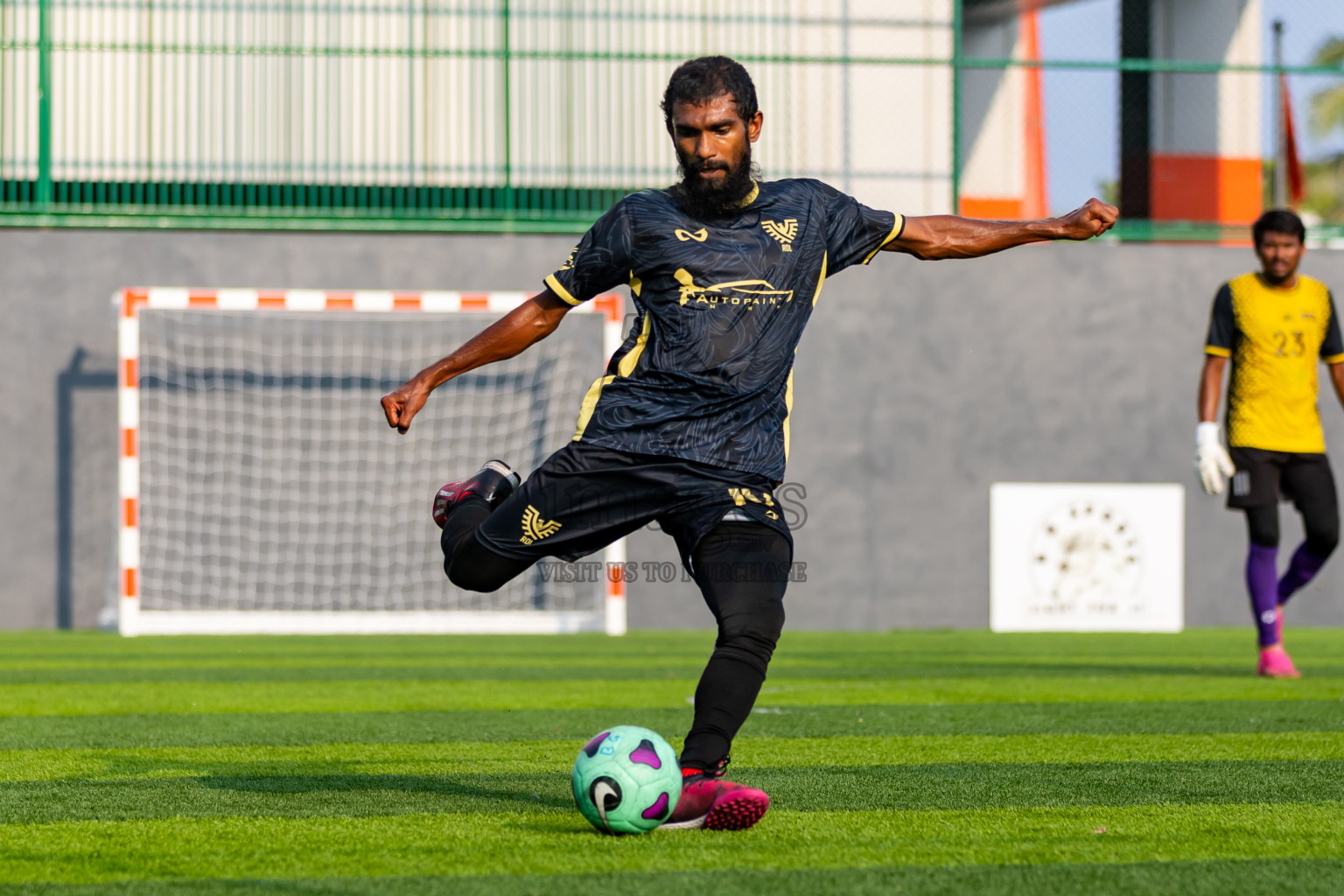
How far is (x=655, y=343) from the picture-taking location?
3.94 meters

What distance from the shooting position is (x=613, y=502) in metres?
3.92

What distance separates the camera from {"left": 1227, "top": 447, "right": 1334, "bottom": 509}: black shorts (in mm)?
7895

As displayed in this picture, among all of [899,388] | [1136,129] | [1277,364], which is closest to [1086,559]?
[899,388]

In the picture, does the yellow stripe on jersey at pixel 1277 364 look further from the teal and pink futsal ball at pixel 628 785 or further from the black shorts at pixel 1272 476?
the teal and pink futsal ball at pixel 628 785

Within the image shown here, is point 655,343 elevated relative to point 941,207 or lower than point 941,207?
lower

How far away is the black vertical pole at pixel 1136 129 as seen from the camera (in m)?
16.5

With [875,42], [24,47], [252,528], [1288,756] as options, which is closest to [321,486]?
[252,528]

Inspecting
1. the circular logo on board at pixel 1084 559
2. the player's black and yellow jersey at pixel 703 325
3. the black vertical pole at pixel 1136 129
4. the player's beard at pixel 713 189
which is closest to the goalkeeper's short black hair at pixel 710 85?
the player's beard at pixel 713 189

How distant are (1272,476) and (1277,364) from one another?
1.93 ft

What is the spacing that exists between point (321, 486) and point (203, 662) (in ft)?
10.8

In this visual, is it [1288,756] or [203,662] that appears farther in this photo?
[203,662]

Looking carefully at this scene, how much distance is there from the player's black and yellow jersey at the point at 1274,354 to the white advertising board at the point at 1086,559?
4672 millimetres

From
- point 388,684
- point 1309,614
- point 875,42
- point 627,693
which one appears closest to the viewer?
point 627,693

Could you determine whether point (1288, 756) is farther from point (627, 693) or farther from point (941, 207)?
point (941, 207)
